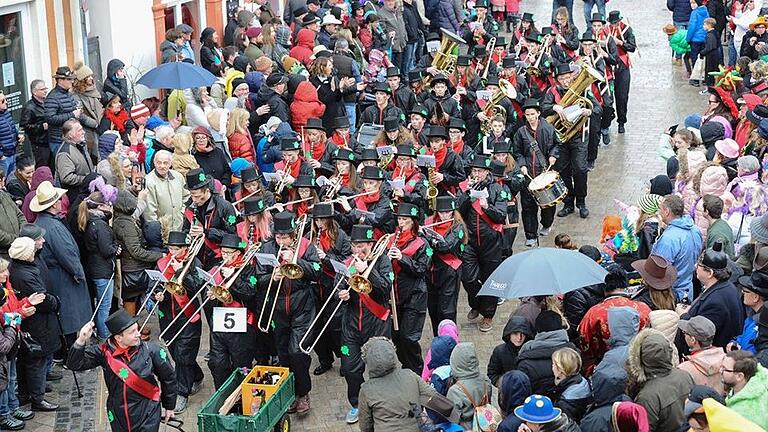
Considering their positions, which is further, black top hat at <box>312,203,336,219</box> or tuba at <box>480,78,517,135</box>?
tuba at <box>480,78,517,135</box>

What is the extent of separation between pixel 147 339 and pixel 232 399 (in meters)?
0.95

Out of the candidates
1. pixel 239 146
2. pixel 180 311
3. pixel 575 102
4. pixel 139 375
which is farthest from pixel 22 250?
pixel 575 102

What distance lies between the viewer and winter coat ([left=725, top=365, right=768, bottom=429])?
26.9ft

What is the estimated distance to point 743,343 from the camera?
33.3 feet

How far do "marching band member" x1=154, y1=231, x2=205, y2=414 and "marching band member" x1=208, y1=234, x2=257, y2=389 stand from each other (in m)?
0.28

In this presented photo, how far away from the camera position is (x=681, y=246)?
1185 cm

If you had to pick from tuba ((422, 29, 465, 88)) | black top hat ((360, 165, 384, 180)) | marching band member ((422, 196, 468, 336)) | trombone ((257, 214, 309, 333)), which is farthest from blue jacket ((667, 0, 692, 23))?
trombone ((257, 214, 309, 333))

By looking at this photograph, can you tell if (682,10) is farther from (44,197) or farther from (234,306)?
(44,197)

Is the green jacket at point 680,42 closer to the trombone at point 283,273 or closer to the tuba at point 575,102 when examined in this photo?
the tuba at point 575,102

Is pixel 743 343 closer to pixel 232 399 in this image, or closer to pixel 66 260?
pixel 232 399

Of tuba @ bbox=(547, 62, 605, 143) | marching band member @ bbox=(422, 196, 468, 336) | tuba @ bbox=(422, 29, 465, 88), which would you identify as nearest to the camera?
marching band member @ bbox=(422, 196, 468, 336)

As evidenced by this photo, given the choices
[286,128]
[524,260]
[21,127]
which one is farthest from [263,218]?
[21,127]

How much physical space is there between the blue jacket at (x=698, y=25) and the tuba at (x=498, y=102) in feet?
27.8

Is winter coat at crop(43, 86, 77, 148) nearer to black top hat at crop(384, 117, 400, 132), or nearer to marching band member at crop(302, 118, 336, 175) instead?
marching band member at crop(302, 118, 336, 175)
